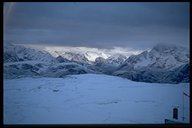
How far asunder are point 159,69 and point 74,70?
0.98 m

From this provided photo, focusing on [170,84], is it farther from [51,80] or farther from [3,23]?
[3,23]

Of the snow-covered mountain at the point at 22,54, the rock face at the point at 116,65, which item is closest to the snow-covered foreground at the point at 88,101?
the rock face at the point at 116,65

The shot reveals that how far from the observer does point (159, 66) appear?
174 inches

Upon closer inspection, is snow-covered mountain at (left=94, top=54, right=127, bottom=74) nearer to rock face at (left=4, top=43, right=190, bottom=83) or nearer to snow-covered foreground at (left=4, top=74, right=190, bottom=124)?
rock face at (left=4, top=43, right=190, bottom=83)

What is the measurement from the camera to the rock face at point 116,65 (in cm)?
431

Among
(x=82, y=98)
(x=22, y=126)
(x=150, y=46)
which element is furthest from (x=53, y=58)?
(x=150, y=46)

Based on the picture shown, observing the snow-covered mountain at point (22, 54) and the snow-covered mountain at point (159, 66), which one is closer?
the snow-covered mountain at point (22, 54)

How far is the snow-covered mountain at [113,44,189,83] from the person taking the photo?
4.32 metres

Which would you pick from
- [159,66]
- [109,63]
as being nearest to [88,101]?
[109,63]

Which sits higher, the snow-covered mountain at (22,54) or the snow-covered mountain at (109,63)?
the snow-covered mountain at (22,54)

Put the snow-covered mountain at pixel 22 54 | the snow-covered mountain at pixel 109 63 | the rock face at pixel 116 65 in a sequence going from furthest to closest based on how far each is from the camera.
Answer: the snow-covered mountain at pixel 109 63
the rock face at pixel 116 65
the snow-covered mountain at pixel 22 54

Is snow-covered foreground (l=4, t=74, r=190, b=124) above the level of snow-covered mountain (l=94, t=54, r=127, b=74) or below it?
below

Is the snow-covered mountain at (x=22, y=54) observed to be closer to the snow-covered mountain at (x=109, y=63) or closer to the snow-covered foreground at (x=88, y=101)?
the snow-covered foreground at (x=88, y=101)

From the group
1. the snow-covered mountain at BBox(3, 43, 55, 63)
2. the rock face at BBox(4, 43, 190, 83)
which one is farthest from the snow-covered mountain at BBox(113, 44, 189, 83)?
the snow-covered mountain at BBox(3, 43, 55, 63)
